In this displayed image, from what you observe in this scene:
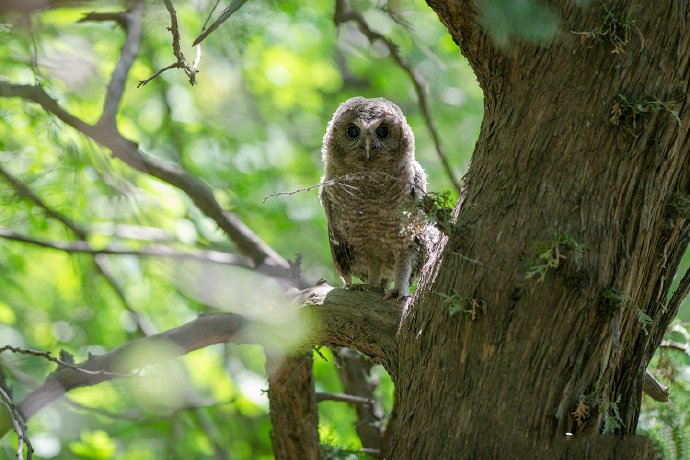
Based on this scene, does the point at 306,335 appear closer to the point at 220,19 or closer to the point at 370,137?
the point at 220,19

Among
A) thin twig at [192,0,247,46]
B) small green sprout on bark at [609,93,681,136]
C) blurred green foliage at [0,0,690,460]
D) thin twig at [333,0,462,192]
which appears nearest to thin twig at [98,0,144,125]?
blurred green foliage at [0,0,690,460]

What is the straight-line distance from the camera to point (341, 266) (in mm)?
5582

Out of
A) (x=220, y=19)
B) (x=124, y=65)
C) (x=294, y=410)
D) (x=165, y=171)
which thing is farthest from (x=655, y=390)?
(x=124, y=65)

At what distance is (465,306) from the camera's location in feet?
8.34

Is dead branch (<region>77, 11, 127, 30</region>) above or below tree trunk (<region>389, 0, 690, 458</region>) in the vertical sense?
above

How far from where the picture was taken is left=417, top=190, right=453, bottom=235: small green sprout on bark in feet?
8.37

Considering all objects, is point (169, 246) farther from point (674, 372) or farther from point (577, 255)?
point (577, 255)

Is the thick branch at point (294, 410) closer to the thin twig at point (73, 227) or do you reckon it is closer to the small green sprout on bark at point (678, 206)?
the thin twig at point (73, 227)

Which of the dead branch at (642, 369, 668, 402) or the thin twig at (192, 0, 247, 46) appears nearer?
the thin twig at (192, 0, 247, 46)

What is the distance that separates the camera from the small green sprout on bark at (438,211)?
255cm

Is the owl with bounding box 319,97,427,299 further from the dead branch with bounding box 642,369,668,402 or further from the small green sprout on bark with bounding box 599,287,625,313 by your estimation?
the small green sprout on bark with bounding box 599,287,625,313

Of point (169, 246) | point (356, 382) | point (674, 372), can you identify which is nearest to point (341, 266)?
point (356, 382)

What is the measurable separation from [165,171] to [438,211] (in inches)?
125

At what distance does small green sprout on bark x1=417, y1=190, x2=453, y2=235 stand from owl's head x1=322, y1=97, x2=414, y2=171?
2578 millimetres
